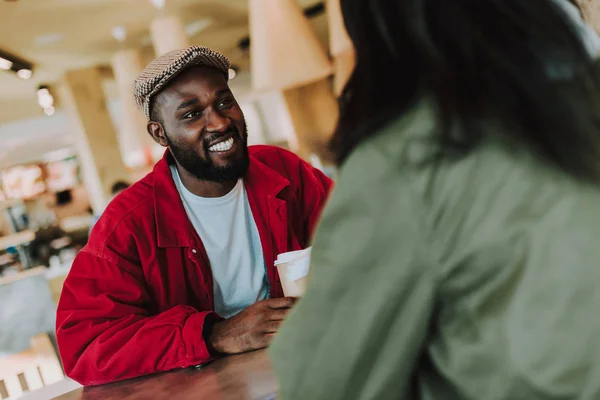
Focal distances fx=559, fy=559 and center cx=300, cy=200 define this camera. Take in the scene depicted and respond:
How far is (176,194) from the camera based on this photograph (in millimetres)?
1626

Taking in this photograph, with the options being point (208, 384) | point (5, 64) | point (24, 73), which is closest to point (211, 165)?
point (208, 384)

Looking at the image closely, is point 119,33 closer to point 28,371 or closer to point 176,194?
point 28,371

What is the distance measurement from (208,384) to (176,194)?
636 millimetres

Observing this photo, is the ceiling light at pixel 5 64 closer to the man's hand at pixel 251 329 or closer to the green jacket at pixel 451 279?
the man's hand at pixel 251 329

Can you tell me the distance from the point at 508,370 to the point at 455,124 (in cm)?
29

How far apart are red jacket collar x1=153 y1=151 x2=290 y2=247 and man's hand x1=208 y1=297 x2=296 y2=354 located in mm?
321

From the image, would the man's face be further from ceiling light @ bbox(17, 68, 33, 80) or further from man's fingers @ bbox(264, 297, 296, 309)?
ceiling light @ bbox(17, 68, 33, 80)

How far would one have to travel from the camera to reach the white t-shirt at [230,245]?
5.29 ft

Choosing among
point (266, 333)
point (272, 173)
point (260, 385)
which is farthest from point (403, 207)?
point (272, 173)

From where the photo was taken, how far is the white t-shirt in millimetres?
1612

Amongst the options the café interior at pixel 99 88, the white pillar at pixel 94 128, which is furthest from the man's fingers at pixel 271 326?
the white pillar at pixel 94 128

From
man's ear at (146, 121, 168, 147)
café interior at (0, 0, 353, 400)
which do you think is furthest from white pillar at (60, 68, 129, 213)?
man's ear at (146, 121, 168, 147)

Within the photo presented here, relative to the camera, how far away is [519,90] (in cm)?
64

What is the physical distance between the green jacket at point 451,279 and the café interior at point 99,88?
0.14 metres
